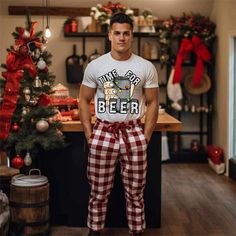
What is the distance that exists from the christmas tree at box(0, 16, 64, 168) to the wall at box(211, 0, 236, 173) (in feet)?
9.84

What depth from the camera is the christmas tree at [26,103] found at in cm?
386

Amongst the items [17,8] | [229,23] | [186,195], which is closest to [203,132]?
[229,23]

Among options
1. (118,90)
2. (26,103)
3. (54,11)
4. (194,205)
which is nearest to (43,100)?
(26,103)

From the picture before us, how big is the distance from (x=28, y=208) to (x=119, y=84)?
110 cm

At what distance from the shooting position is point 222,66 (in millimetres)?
6703

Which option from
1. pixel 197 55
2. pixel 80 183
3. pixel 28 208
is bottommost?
pixel 28 208

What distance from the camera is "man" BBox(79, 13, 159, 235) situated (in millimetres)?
3559

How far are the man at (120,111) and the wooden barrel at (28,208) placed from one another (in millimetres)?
387

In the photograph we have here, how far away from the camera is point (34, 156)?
13.1ft

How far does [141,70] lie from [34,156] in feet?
3.54

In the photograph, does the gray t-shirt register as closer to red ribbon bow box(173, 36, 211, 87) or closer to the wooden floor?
the wooden floor

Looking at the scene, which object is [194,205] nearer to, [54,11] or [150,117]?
[150,117]

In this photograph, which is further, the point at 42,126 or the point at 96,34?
the point at 96,34

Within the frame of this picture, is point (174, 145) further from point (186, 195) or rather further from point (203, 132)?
point (186, 195)
